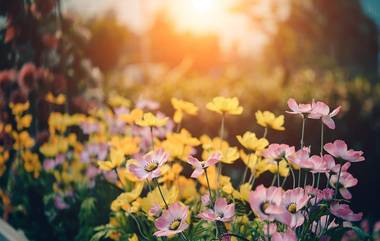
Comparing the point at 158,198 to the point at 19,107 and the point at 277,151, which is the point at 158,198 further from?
the point at 19,107

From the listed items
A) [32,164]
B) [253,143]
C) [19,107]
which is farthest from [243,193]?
[19,107]

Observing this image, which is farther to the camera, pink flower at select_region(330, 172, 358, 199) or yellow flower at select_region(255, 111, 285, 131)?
yellow flower at select_region(255, 111, 285, 131)

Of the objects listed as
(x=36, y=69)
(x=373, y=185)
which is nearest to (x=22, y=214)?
(x=36, y=69)

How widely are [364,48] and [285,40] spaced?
8175 mm

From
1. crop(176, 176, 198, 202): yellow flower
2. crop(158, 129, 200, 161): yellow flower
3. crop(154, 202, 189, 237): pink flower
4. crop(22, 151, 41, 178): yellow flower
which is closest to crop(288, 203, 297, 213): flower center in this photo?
crop(154, 202, 189, 237): pink flower

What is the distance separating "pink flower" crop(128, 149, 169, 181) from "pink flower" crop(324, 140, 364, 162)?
441 millimetres

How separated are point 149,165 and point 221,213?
0.83ft

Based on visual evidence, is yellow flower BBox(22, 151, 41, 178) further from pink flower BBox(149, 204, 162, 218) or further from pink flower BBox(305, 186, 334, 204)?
pink flower BBox(305, 186, 334, 204)

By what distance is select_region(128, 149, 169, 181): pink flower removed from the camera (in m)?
1.62

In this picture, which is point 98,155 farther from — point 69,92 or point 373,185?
point 373,185

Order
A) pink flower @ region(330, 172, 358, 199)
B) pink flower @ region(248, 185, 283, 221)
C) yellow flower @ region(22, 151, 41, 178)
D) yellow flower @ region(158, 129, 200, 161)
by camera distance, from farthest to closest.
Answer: yellow flower @ region(22, 151, 41, 178) < yellow flower @ region(158, 129, 200, 161) < pink flower @ region(330, 172, 358, 199) < pink flower @ region(248, 185, 283, 221)

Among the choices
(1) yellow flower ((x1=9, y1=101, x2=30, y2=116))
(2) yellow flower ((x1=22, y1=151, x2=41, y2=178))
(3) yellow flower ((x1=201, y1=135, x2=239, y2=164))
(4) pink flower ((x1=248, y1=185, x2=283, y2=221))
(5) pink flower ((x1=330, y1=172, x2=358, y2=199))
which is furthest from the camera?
(1) yellow flower ((x1=9, y1=101, x2=30, y2=116))

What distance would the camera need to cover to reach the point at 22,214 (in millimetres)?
3197

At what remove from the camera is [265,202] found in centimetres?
137
